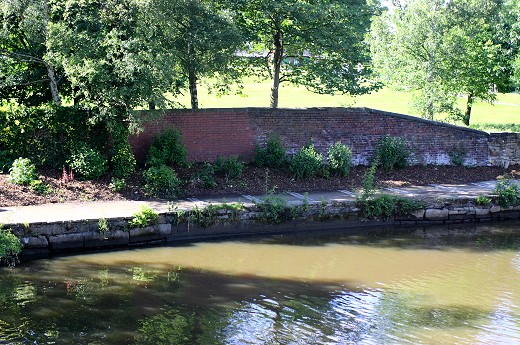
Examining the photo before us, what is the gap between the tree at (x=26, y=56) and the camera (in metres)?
15.7

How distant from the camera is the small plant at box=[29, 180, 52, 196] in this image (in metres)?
15.3

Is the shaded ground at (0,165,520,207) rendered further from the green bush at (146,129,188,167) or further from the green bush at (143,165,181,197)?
the green bush at (146,129,188,167)

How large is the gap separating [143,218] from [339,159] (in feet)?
22.9

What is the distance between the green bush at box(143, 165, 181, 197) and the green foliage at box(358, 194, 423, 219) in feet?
15.7

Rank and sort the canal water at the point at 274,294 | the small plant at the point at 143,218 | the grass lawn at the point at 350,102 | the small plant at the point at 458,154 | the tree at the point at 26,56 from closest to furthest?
the canal water at the point at 274,294 < the small plant at the point at 143,218 < the tree at the point at 26,56 < the small plant at the point at 458,154 < the grass lawn at the point at 350,102

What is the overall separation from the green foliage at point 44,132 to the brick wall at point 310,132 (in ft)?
5.17

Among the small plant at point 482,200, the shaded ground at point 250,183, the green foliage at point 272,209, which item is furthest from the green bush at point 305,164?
the small plant at point 482,200

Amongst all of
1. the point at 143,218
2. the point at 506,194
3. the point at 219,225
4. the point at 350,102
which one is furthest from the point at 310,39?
the point at 350,102

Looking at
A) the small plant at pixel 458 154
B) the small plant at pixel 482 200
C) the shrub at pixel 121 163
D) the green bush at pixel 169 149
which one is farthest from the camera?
the small plant at pixel 458 154

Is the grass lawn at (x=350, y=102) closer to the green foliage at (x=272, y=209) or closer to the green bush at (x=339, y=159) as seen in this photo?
the green bush at (x=339, y=159)

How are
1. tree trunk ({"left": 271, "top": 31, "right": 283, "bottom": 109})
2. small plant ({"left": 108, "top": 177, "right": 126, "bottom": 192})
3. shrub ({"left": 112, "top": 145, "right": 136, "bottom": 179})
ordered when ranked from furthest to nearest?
tree trunk ({"left": 271, "top": 31, "right": 283, "bottom": 109}), shrub ({"left": 112, "top": 145, "right": 136, "bottom": 179}), small plant ({"left": 108, "top": 177, "right": 126, "bottom": 192})

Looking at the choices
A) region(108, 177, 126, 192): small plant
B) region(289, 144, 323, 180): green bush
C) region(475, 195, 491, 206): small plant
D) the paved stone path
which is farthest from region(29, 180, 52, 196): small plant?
region(475, 195, 491, 206): small plant

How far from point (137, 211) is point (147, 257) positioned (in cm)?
124

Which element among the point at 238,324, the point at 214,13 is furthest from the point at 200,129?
the point at 238,324
